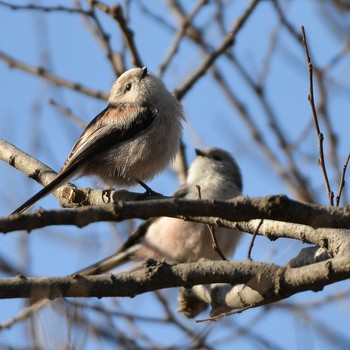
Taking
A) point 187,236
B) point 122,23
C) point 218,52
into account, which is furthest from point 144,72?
point 187,236

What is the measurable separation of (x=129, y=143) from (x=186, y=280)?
211cm

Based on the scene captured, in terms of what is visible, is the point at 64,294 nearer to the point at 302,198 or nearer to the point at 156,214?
the point at 156,214

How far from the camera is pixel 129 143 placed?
4684 mm

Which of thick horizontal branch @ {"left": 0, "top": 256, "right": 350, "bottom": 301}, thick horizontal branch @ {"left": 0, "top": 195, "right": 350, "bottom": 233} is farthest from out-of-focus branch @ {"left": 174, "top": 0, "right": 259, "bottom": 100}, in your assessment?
thick horizontal branch @ {"left": 0, "top": 195, "right": 350, "bottom": 233}

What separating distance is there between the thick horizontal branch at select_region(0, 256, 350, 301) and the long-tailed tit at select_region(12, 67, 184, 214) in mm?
1860

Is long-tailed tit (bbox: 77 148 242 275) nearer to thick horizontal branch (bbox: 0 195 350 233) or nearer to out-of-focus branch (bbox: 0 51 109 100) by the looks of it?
out-of-focus branch (bbox: 0 51 109 100)

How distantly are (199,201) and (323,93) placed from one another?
12.4 feet

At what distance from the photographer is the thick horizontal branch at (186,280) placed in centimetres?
244

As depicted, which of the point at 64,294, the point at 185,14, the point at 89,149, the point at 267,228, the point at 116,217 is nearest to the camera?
the point at 116,217

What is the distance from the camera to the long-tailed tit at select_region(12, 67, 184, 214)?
4.62 m

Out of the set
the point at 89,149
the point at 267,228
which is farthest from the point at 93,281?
the point at 89,149

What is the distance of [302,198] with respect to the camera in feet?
19.6

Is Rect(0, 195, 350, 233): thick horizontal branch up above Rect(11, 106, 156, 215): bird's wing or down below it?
below

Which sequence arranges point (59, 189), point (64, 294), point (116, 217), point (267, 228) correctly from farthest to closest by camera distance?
1. point (59, 189)
2. point (267, 228)
3. point (64, 294)
4. point (116, 217)
